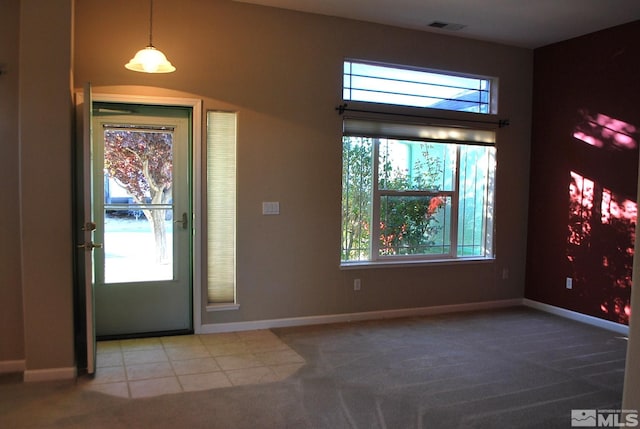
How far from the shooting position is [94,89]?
4027 mm

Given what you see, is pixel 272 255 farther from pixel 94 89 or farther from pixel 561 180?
pixel 561 180

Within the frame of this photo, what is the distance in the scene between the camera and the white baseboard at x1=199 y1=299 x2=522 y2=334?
453 cm

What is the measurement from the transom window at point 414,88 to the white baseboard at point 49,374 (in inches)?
126

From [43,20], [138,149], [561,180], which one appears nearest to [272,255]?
[138,149]

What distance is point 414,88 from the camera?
17.0ft

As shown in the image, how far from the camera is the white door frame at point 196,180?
420 centimetres

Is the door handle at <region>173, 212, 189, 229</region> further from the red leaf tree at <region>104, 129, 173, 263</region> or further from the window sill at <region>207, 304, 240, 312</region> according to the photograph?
the window sill at <region>207, 304, 240, 312</region>

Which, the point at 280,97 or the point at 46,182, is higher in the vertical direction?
the point at 280,97

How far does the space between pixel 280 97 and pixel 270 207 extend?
38.6 inches

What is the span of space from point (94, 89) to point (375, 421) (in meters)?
3.18

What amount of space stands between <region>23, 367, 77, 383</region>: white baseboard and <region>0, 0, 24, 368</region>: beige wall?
11.8 inches

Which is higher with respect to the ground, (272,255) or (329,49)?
(329,49)
